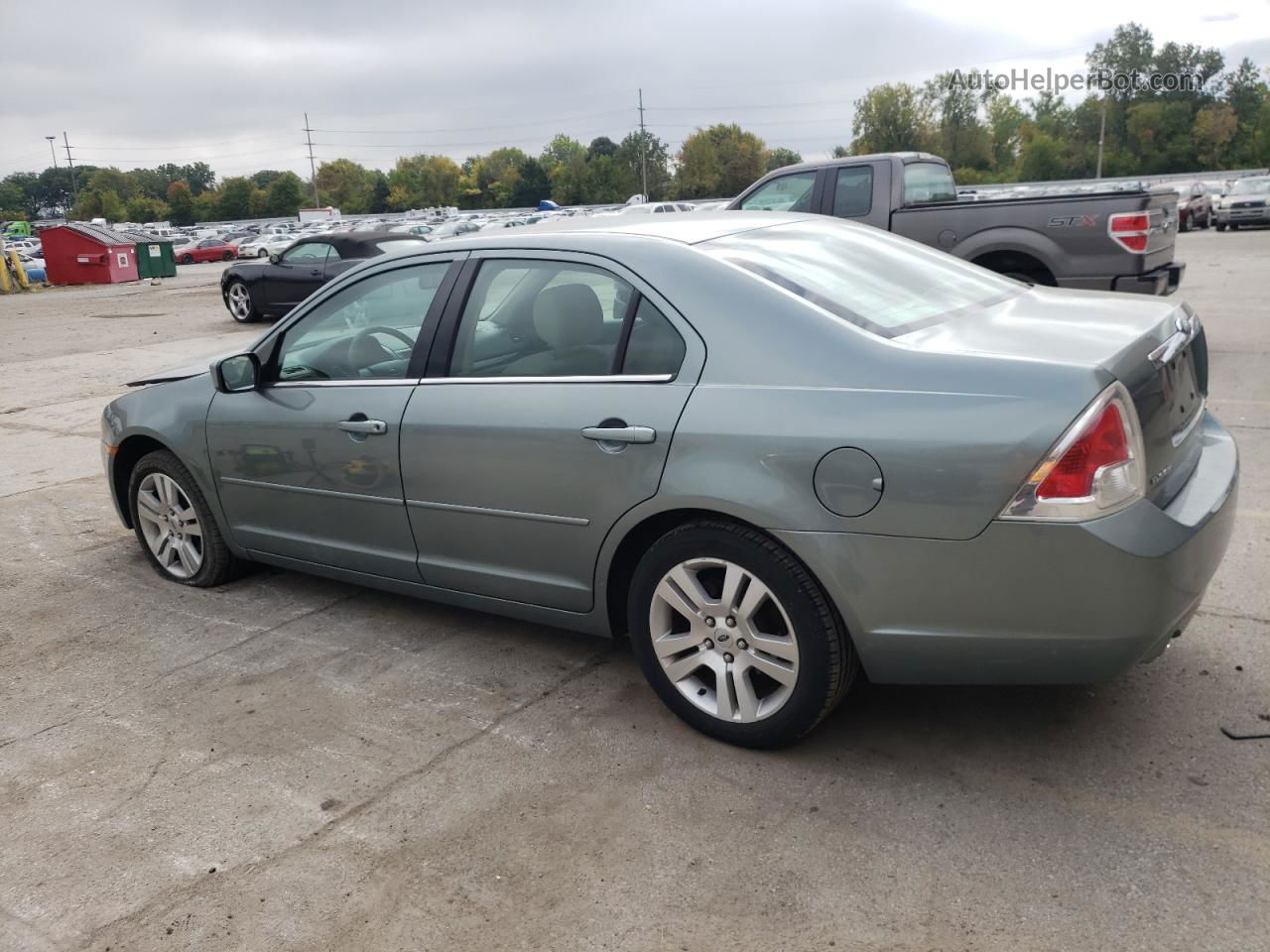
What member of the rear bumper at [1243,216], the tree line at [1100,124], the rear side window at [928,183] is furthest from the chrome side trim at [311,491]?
the tree line at [1100,124]

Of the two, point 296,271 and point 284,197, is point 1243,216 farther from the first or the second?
point 284,197

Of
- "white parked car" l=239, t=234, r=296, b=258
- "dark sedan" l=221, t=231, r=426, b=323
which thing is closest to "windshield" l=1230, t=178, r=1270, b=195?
"dark sedan" l=221, t=231, r=426, b=323

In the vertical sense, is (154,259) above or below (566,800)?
above

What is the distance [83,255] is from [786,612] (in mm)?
33040

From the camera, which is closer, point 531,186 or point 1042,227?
point 1042,227

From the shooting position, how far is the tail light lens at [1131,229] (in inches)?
322

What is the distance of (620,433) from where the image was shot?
3273mm

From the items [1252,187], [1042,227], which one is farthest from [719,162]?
[1042,227]

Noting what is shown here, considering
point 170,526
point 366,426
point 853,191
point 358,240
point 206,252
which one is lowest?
point 170,526

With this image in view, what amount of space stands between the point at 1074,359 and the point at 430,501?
2229 millimetres

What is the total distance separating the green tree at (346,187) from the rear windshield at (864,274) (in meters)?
133

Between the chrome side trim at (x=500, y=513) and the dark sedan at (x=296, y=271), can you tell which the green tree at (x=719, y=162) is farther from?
the chrome side trim at (x=500, y=513)

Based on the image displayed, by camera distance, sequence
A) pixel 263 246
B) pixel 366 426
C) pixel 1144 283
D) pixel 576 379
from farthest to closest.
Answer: pixel 263 246, pixel 1144 283, pixel 366 426, pixel 576 379

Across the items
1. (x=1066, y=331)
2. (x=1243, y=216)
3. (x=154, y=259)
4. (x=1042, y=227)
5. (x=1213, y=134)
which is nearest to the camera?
(x=1066, y=331)
